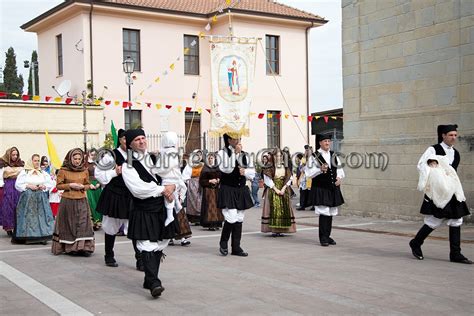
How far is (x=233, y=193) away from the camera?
8.88 m

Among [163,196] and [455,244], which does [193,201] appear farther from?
[163,196]

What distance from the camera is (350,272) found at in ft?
23.7

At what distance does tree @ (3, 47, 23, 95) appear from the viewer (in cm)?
5244

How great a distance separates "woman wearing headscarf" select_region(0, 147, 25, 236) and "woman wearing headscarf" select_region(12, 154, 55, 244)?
2.86 ft

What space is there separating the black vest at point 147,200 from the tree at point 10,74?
49371 mm

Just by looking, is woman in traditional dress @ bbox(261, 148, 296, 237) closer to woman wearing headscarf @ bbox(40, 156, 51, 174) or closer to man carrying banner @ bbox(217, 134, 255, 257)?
man carrying banner @ bbox(217, 134, 255, 257)

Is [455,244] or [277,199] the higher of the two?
[277,199]

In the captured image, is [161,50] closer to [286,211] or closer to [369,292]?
[286,211]

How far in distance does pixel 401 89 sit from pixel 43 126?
12.8m

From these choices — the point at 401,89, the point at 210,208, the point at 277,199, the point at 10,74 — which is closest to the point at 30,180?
the point at 210,208

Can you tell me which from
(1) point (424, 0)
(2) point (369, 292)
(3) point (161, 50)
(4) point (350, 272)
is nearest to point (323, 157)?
(4) point (350, 272)

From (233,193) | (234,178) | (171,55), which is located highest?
(171,55)

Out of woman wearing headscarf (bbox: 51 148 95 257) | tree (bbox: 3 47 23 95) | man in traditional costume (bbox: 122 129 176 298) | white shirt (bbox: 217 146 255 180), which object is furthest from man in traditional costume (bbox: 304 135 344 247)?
tree (bbox: 3 47 23 95)

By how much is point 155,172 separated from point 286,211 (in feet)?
16.9
